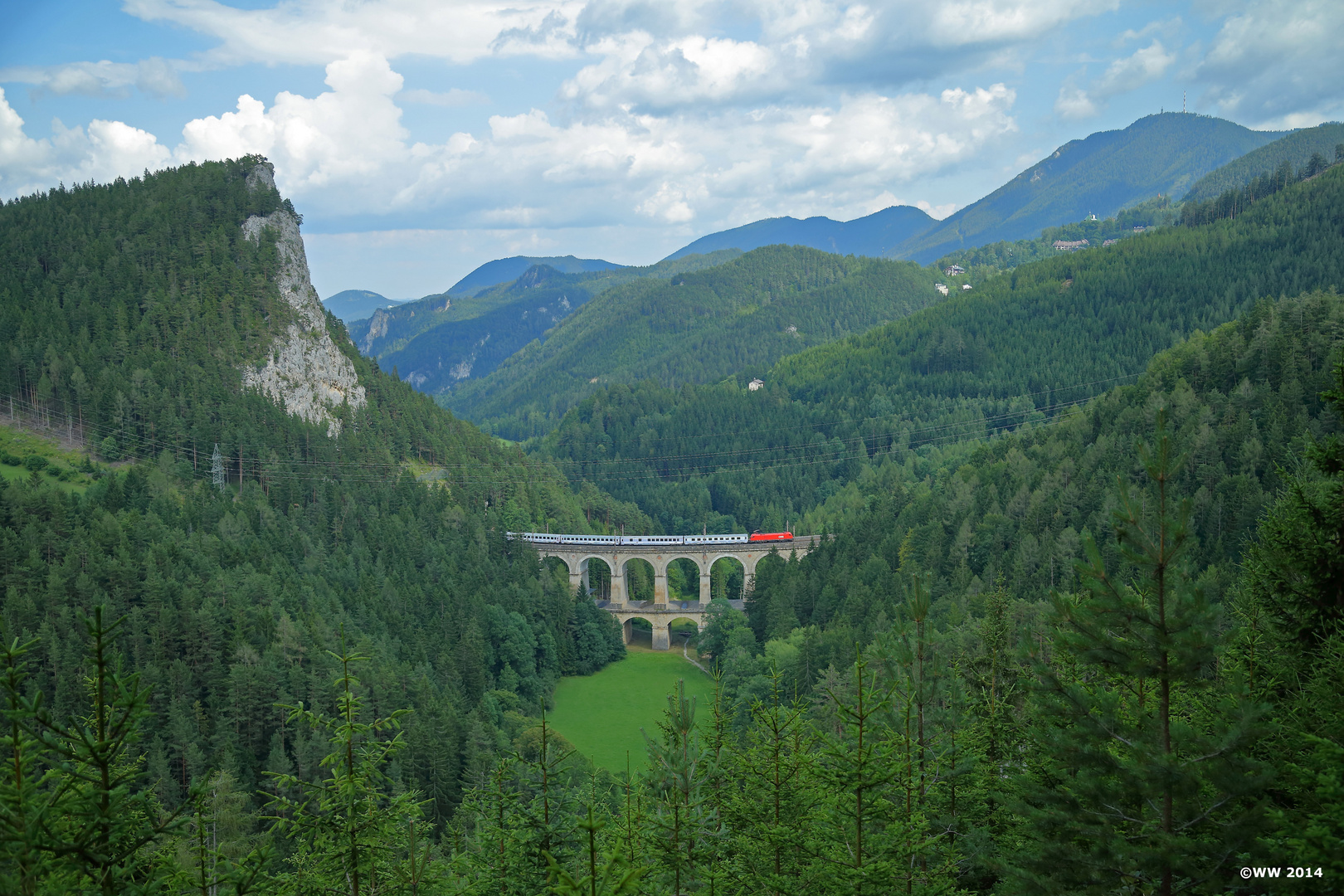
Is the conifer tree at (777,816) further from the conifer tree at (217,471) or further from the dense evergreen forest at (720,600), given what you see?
the conifer tree at (217,471)

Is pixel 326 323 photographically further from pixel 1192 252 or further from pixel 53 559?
pixel 1192 252

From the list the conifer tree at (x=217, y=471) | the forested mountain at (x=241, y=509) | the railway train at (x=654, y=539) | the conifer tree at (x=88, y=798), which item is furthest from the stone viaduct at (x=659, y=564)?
the conifer tree at (x=88, y=798)

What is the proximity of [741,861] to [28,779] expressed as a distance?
12128 mm

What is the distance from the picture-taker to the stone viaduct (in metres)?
97.7

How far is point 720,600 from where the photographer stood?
9431 cm

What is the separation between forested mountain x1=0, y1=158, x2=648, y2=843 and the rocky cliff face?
0.33 metres

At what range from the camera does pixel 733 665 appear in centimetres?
6788

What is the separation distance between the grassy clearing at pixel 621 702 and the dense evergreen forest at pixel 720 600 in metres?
2.80

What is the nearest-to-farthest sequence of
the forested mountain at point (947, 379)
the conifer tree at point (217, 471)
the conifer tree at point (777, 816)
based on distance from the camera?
the conifer tree at point (777, 816) < the conifer tree at point (217, 471) < the forested mountain at point (947, 379)

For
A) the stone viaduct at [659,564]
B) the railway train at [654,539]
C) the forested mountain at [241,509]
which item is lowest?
the stone viaduct at [659,564]

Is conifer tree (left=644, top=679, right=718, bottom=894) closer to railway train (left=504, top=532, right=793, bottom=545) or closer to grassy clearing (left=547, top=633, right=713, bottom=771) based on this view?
grassy clearing (left=547, top=633, right=713, bottom=771)

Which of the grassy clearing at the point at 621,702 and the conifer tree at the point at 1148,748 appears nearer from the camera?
the conifer tree at the point at 1148,748

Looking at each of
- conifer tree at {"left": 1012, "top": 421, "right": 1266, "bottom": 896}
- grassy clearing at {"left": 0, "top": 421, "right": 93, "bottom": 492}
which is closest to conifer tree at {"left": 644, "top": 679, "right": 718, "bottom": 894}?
conifer tree at {"left": 1012, "top": 421, "right": 1266, "bottom": 896}

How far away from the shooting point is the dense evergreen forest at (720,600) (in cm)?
1244
